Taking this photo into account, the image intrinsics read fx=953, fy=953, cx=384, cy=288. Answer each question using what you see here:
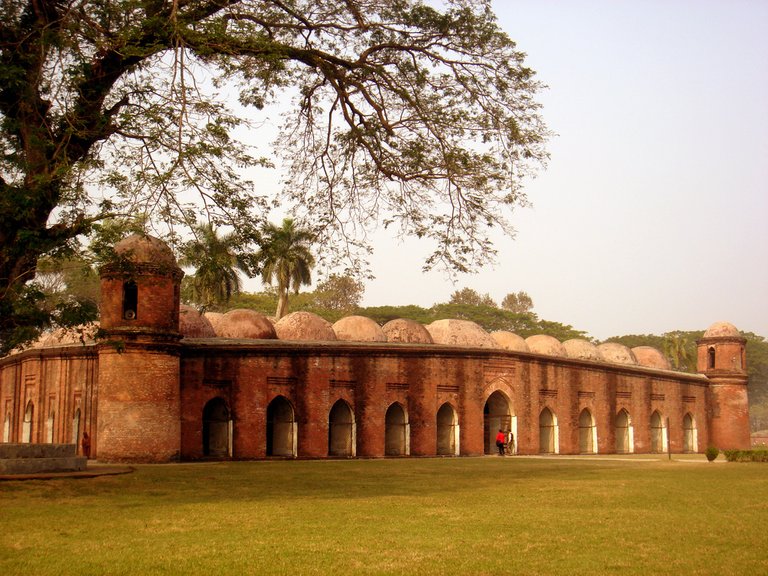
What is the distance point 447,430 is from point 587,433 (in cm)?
648

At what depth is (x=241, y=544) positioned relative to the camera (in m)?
9.06

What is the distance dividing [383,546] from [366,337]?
1997 cm

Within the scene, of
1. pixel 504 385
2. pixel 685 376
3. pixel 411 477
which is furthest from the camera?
pixel 685 376

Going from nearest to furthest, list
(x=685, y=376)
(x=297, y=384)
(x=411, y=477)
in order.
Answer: (x=411, y=477)
(x=297, y=384)
(x=685, y=376)

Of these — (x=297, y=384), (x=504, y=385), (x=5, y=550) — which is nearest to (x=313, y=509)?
(x=5, y=550)

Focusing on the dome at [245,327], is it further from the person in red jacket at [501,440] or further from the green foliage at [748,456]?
the green foliage at [748,456]

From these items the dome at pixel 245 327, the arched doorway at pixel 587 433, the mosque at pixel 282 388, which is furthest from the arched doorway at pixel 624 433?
the dome at pixel 245 327

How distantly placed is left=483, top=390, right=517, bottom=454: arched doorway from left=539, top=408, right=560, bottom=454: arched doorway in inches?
72.2

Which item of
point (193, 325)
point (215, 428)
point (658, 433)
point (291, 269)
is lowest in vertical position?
point (658, 433)

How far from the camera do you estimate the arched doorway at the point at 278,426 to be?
25578mm

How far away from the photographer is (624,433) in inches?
1315

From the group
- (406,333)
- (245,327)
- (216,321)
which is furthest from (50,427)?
(406,333)

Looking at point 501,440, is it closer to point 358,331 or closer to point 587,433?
point 358,331

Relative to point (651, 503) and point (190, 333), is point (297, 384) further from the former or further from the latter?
point (651, 503)
